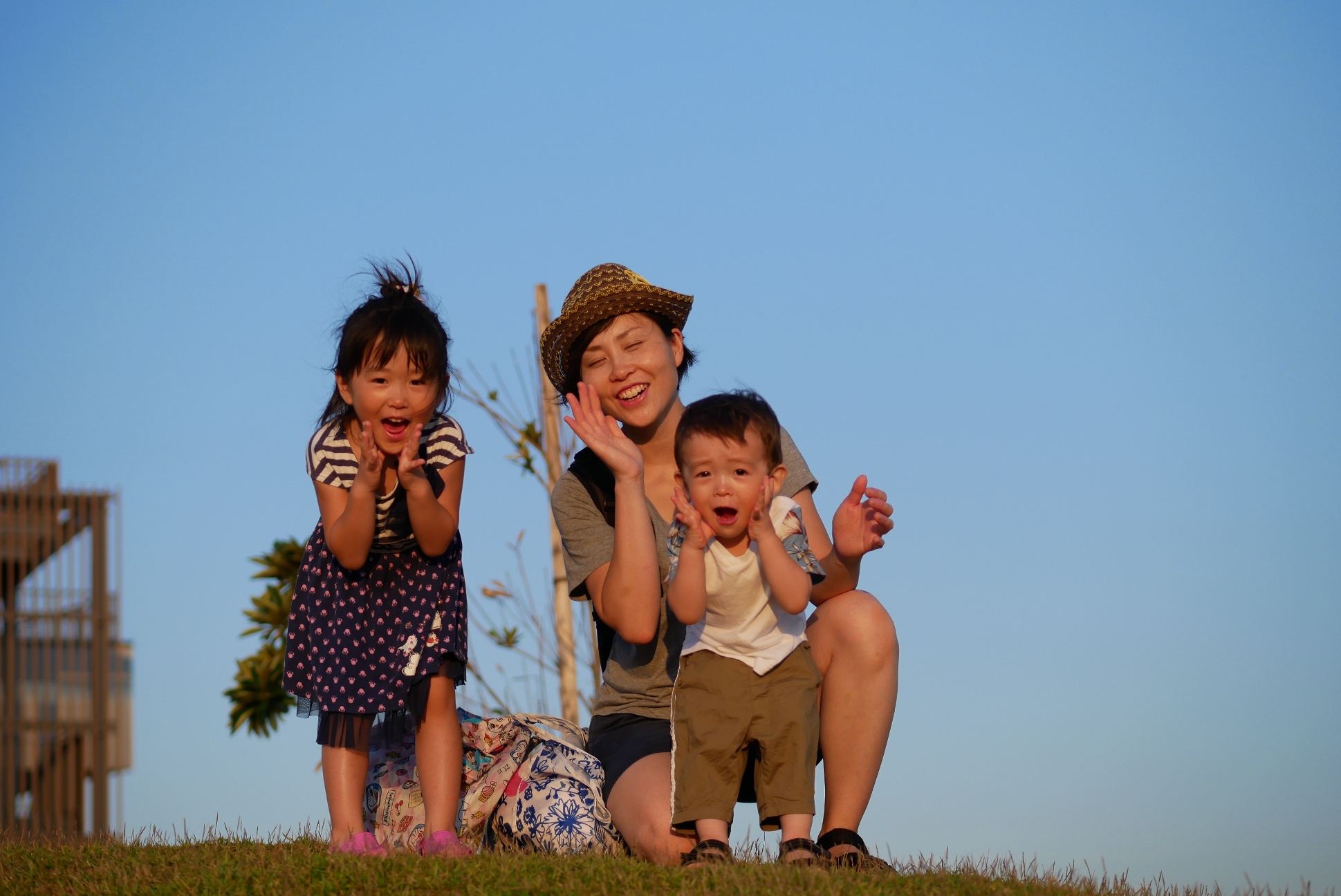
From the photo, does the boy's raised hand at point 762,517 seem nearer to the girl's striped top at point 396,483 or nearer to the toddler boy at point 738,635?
the toddler boy at point 738,635

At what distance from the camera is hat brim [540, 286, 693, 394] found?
4.28 metres

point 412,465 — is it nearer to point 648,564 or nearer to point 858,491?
point 648,564

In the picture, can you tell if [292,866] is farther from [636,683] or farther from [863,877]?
[863,877]

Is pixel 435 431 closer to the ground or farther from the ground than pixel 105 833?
farther from the ground

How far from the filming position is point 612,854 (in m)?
3.79

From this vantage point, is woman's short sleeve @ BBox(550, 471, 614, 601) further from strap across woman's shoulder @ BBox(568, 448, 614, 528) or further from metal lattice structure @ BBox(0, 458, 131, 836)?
metal lattice structure @ BBox(0, 458, 131, 836)

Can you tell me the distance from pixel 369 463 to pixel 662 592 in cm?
110

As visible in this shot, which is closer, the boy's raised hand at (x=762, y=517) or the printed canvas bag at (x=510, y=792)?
the boy's raised hand at (x=762, y=517)

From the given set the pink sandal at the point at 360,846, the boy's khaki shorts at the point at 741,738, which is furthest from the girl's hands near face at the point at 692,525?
the pink sandal at the point at 360,846

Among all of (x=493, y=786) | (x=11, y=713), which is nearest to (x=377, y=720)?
(x=493, y=786)

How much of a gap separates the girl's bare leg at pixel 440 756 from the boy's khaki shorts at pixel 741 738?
2.63ft

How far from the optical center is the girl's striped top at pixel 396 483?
13.0 feet

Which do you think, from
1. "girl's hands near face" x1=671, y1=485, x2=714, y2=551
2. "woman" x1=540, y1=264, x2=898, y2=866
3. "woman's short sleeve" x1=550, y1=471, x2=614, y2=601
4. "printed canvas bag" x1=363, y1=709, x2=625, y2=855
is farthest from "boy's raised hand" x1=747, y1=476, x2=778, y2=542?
"printed canvas bag" x1=363, y1=709, x2=625, y2=855

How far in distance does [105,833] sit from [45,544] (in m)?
15.8
